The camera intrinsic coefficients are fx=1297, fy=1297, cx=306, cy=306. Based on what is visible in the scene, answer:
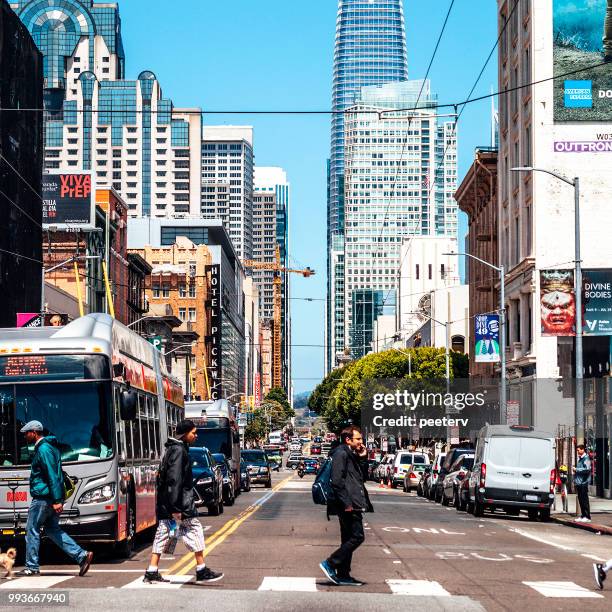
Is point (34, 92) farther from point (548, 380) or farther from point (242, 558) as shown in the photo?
point (242, 558)

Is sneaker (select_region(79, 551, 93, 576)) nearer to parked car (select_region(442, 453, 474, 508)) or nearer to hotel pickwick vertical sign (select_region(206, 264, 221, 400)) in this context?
parked car (select_region(442, 453, 474, 508))

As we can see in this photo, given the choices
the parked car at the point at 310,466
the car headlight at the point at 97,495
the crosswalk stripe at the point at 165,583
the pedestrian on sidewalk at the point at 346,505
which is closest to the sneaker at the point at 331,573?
the pedestrian on sidewalk at the point at 346,505

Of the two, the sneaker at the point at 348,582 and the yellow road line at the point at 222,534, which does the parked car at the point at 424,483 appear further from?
the sneaker at the point at 348,582

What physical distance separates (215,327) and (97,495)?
141178mm

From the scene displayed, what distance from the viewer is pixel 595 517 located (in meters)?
33.5

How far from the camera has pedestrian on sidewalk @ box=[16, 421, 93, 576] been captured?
15.3 m

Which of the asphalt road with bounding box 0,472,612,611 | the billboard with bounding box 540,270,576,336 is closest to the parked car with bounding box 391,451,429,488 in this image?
the billboard with bounding box 540,270,576,336

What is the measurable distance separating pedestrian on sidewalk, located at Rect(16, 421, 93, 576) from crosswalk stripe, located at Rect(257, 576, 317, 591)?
87.5 inches

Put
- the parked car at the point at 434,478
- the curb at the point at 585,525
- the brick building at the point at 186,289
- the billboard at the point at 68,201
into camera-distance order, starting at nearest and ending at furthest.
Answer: the curb at the point at 585,525 < the parked car at the point at 434,478 < the billboard at the point at 68,201 < the brick building at the point at 186,289

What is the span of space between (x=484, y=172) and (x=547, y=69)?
16.0 meters

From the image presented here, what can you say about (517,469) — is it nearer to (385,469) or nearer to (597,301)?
(597,301)

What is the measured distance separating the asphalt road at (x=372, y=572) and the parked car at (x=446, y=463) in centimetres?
1216

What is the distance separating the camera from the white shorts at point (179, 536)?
14523 millimetres

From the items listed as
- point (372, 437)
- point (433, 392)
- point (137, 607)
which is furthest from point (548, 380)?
point (372, 437)
